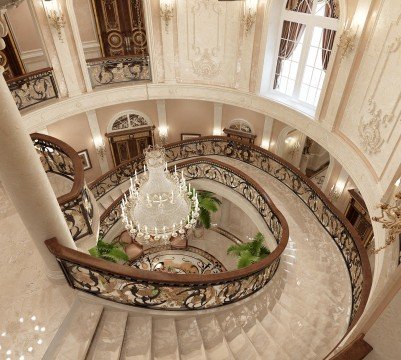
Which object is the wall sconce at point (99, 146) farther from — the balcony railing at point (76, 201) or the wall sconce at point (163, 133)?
the balcony railing at point (76, 201)

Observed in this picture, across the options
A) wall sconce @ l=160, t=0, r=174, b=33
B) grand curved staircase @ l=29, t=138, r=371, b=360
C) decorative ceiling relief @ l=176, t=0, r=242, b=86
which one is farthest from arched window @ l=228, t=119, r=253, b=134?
wall sconce @ l=160, t=0, r=174, b=33

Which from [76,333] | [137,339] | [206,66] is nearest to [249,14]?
[206,66]

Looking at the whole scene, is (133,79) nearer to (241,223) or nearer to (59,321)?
(241,223)

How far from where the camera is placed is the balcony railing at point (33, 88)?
7.49m

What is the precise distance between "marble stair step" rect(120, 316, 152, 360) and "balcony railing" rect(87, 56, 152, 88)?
7.37 meters

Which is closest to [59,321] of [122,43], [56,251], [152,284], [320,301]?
[56,251]

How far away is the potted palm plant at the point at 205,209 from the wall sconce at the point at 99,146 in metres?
3.87

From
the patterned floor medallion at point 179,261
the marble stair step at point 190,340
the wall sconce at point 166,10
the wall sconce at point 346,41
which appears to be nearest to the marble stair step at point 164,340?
the marble stair step at point 190,340

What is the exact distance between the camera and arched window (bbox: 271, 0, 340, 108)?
708 cm

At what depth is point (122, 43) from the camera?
10.7 meters

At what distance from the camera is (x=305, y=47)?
780 centimetres

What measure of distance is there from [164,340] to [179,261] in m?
6.93

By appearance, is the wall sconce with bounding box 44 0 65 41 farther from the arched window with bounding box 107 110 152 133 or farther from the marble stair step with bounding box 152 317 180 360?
the marble stair step with bounding box 152 317 180 360

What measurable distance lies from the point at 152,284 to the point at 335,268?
13.0ft
